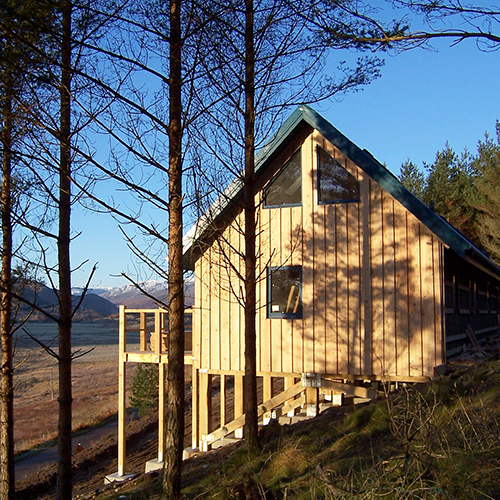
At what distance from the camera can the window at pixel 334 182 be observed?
472 inches

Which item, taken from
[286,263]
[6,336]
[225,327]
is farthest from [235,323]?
[6,336]

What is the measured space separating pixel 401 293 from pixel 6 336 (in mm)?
7398

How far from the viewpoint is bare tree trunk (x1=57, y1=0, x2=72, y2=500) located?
29.1 ft

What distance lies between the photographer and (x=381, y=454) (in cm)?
667

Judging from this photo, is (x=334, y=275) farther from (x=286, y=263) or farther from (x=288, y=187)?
(x=288, y=187)

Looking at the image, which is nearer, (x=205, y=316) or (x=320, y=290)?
(x=320, y=290)

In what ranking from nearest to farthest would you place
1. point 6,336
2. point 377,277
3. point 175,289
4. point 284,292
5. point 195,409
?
point 175,289
point 6,336
point 377,277
point 284,292
point 195,409

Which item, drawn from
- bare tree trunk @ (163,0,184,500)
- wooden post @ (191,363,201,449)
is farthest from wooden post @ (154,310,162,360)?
bare tree trunk @ (163,0,184,500)

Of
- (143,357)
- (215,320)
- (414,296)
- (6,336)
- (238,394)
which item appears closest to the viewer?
(6,336)

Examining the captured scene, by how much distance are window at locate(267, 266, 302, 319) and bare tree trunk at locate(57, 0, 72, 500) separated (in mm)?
4722

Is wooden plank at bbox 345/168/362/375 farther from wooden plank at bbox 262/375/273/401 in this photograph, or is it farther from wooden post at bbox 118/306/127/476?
wooden post at bbox 118/306/127/476

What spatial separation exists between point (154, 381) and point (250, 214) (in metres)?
23.8

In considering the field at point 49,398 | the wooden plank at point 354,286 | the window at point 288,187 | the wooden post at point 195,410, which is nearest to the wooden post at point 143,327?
the field at point 49,398

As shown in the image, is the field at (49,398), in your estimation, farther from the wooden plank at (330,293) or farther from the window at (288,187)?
the wooden plank at (330,293)
